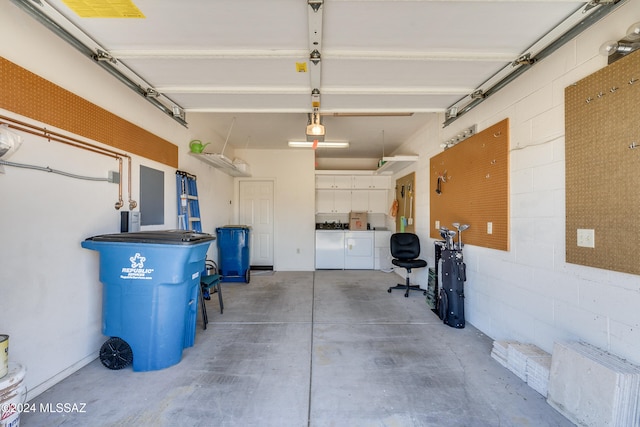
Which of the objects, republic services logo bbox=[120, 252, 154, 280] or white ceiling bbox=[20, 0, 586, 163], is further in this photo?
republic services logo bbox=[120, 252, 154, 280]

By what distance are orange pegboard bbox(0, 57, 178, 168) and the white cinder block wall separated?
368 centimetres

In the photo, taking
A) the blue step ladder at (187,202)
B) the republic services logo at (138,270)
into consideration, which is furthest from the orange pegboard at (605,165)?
the blue step ladder at (187,202)

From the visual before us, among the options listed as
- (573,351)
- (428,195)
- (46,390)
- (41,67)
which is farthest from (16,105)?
(428,195)

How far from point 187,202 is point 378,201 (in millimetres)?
4513

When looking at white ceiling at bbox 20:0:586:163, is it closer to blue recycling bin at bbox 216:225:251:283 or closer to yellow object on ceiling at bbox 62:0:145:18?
yellow object on ceiling at bbox 62:0:145:18

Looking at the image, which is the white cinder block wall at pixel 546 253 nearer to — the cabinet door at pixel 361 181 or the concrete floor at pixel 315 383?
the concrete floor at pixel 315 383

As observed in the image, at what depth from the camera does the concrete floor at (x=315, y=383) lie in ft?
5.44

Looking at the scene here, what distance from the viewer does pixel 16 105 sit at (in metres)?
1.68

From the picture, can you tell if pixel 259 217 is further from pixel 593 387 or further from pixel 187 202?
pixel 593 387

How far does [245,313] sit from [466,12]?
362 cm

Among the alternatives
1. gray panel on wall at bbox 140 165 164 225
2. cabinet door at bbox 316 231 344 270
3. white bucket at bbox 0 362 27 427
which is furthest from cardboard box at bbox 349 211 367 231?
white bucket at bbox 0 362 27 427

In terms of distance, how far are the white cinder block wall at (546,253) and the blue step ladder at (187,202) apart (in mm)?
3741

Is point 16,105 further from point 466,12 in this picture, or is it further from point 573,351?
point 573,351

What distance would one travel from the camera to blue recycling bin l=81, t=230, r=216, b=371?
6.74 ft
